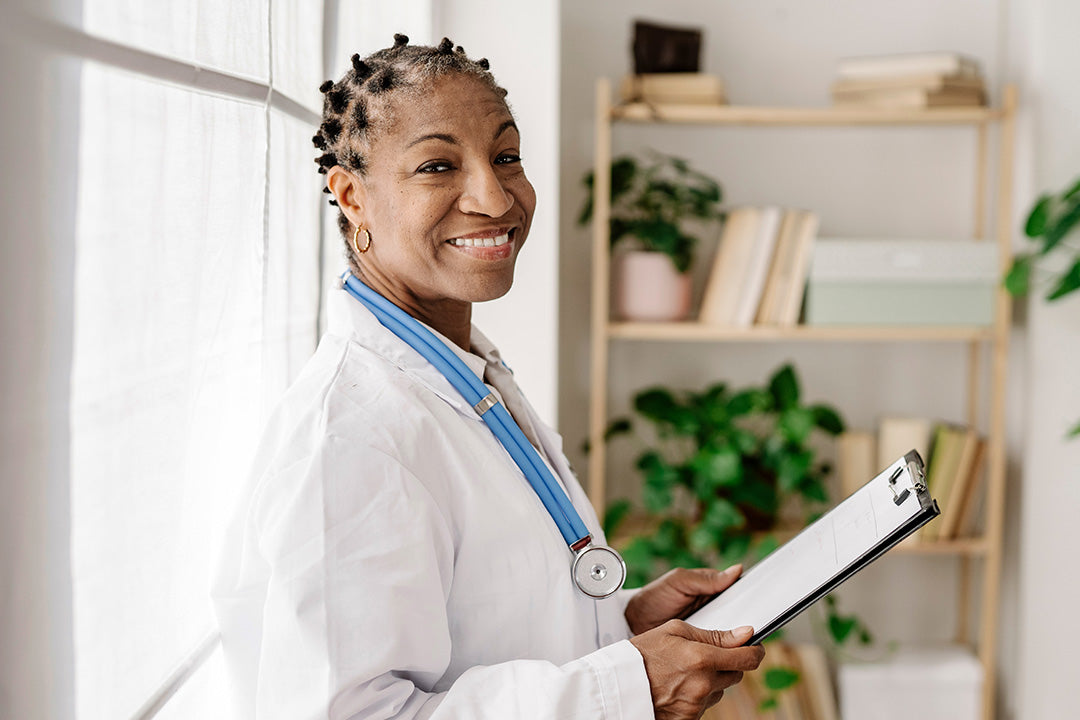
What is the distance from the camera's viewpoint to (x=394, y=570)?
74 centimetres

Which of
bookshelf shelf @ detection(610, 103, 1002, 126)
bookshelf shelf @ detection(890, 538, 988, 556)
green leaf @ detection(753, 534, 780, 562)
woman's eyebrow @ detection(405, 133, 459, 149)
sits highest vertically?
bookshelf shelf @ detection(610, 103, 1002, 126)

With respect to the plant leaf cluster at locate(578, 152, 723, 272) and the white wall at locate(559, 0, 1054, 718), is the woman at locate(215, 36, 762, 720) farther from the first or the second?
the white wall at locate(559, 0, 1054, 718)

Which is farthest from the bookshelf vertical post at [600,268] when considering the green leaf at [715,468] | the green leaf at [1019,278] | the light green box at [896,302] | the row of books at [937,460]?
the green leaf at [1019,278]

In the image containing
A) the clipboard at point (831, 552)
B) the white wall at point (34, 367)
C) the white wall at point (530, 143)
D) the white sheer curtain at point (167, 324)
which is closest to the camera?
the white wall at point (34, 367)

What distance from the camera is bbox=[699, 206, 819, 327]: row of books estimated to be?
86.9 inches

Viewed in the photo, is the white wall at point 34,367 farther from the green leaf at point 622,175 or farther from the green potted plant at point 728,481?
the green leaf at point 622,175

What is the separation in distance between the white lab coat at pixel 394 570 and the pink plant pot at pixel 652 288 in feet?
4.44

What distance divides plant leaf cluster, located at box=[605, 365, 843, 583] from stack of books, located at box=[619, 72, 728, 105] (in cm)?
68

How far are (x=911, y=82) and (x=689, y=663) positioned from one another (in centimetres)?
180

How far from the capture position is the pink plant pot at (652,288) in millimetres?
2240

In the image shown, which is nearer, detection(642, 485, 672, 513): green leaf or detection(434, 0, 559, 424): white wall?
detection(434, 0, 559, 424): white wall

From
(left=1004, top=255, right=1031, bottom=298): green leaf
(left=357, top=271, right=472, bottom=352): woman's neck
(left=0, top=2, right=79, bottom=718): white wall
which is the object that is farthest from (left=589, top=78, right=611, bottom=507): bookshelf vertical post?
(left=0, top=2, right=79, bottom=718): white wall

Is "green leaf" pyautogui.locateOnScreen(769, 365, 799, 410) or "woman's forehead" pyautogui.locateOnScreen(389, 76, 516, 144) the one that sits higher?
"woman's forehead" pyautogui.locateOnScreen(389, 76, 516, 144)

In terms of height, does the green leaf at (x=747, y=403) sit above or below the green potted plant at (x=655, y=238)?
below
